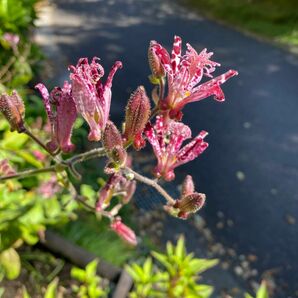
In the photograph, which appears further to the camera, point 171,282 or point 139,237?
point 139,237

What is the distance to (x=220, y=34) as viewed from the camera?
8.41 m

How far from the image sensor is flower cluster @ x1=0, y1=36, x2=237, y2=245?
0.99m

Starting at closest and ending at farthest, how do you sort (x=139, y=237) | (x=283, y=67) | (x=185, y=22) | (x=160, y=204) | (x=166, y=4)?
1. (x=139, y=237)
2. (x=160, y=204)
3. (x=283, y=67)
4. (x=185, y=22)
5. (x=166, y=4)

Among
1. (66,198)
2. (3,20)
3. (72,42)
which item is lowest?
(72,42)

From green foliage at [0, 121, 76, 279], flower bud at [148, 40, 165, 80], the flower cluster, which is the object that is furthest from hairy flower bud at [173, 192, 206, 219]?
green foliage at [0, 121, 76, 279]

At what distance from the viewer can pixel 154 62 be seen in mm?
1059

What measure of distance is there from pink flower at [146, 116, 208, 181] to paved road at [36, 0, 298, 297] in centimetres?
204

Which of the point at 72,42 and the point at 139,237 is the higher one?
the point at 139,237

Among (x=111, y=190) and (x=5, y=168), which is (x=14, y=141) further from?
(x=111, y=190)

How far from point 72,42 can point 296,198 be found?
4.49 meters

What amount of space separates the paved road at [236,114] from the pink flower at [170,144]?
2038 millimetres

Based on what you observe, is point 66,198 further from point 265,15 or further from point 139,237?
point 265,15

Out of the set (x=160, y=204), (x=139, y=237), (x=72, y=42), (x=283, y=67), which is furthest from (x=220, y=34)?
(x=139, y=237)

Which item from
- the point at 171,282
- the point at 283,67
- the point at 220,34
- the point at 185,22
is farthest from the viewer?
the point at 185,22
